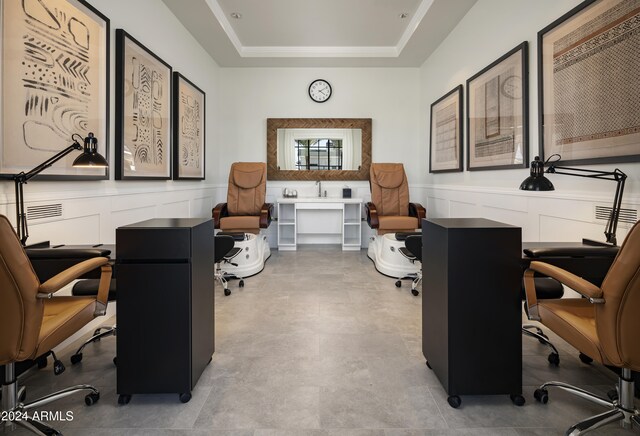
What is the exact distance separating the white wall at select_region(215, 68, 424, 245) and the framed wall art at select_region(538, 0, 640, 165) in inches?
134

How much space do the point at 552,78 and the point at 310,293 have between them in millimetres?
2761

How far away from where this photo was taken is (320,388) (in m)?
1.97

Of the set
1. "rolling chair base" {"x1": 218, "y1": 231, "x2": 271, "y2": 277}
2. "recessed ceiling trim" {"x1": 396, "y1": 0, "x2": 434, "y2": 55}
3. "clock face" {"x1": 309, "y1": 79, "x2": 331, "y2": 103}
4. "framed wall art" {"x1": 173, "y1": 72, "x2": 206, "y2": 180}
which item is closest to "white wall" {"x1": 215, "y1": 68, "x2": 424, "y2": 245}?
"clock face" {"x1": 309, "y1": 79, "x2": 331, "y2": 103}

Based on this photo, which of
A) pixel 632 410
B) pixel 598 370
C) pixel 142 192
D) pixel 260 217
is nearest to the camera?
pixel 632 410

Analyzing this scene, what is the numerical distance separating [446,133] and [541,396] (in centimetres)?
384

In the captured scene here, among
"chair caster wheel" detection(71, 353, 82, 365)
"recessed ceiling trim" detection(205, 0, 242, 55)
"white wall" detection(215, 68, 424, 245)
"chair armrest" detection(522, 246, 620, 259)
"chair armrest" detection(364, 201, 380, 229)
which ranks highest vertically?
"recessed ceiling trim" detection(205, 0, 242, 55)

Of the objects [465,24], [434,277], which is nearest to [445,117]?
[465,24]

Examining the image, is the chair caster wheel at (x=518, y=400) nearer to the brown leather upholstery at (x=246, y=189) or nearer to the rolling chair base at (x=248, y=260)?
the rolling chair base at (x=248, y=260)

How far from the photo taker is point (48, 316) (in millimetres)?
1681

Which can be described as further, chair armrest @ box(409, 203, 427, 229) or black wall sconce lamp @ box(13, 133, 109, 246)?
chair armrest @ box(409, 203, 427, 229)

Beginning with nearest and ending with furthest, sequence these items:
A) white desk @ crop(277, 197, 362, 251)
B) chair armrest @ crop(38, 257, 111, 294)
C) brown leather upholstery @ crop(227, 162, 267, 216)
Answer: chair armrest @ crop(38, 257, 111, 294)
brown leather upholstery @ crop(227, 162, 267, 216)
white desk @ crop(277, 197, 362, 251)

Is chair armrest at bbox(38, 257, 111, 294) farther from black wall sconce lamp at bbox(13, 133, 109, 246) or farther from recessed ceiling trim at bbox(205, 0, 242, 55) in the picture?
recessed ceiling trim at bbox(205, 0, 242, 55)

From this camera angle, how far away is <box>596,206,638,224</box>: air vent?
6.88ft

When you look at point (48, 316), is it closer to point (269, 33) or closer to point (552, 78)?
point (552, 78)
